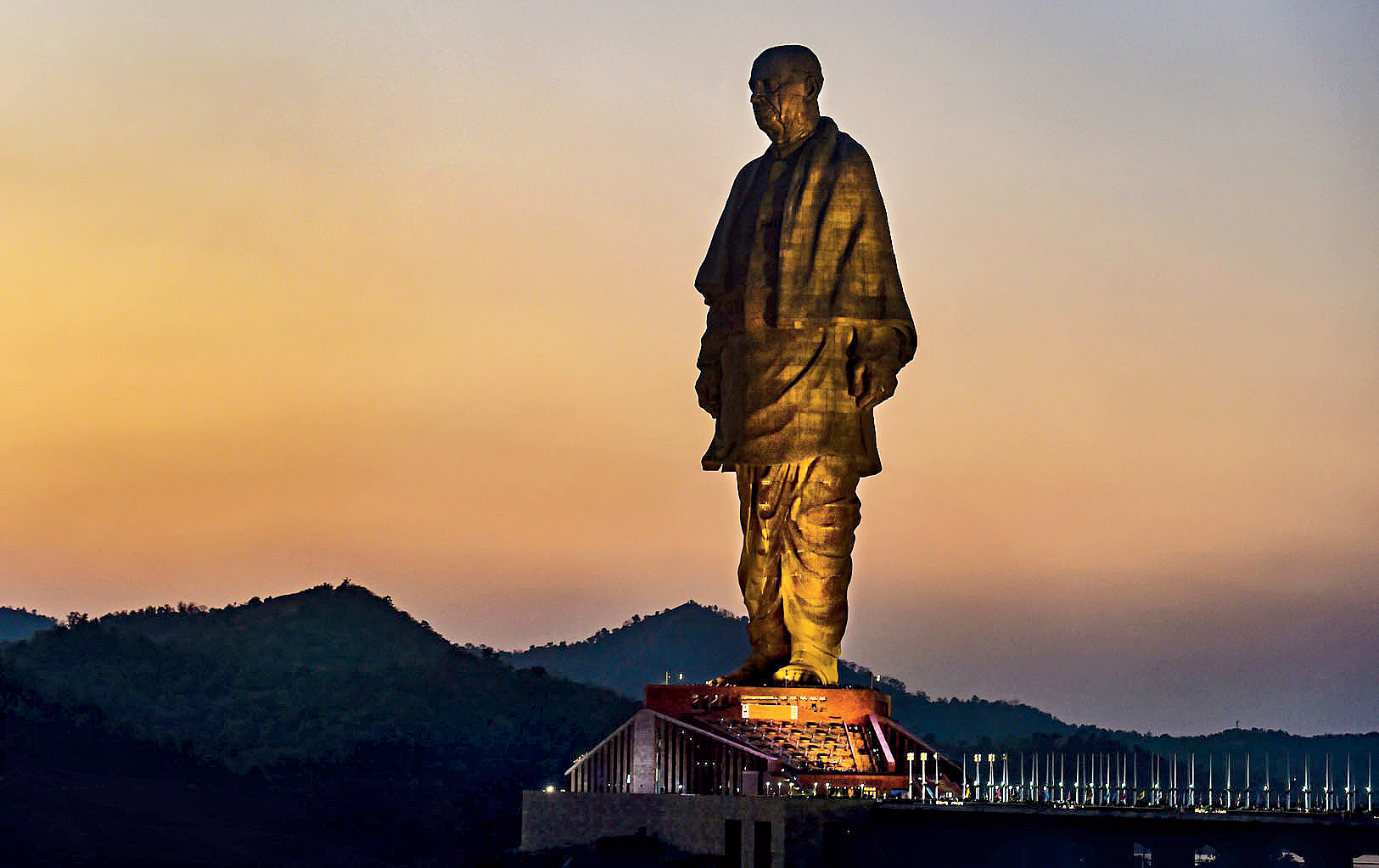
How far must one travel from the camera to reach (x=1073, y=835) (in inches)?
1341

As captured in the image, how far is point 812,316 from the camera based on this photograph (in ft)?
124

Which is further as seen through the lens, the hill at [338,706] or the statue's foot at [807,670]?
the hill at [338,706]

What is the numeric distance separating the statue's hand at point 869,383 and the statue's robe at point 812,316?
3.7 inches

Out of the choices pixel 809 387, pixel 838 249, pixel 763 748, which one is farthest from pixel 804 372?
pixel 763 748

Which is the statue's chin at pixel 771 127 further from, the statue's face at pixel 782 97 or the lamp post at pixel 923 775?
the lamp post at pixel 923 775

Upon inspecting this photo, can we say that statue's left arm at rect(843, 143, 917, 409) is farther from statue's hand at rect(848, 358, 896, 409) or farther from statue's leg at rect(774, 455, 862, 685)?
statue's leg at rect(774, 455, 862, 685)

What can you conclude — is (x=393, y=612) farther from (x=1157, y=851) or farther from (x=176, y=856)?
(x=1157, y=851)

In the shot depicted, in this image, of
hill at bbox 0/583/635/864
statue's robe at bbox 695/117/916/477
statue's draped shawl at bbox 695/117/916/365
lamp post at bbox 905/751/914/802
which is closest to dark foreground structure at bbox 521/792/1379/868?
lamp post at bbox 905/751/914/802

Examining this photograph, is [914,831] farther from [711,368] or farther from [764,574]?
[711,368]

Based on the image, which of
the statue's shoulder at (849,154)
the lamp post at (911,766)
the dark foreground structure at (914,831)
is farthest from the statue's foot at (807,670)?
the statue's shoulder at (849,154)

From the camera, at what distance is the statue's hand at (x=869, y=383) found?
37812mm

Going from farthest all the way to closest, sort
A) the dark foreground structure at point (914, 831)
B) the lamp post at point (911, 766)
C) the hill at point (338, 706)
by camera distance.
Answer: the hill at point (338, 706) → the lamp post at point (911, 766) → the dark foreground structure at point (914, 831)

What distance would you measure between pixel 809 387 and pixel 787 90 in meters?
4.72

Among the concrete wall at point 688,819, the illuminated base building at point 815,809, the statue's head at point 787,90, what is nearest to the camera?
the illuminated base building at point 815,809
